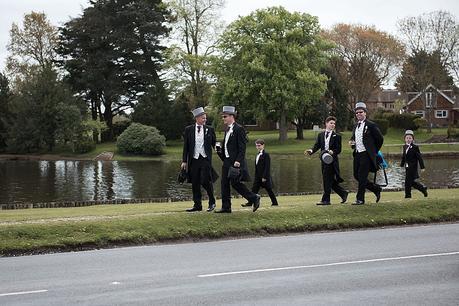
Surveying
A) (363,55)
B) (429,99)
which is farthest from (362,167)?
(429,99)

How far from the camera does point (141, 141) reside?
68.6m

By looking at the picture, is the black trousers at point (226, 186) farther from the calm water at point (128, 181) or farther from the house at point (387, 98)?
the house at point (387, 98)

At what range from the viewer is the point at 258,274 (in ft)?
31.0

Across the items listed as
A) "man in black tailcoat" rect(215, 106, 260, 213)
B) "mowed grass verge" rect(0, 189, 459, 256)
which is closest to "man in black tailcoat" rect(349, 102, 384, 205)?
"mowed grass verge" rect(0, 189, 459, 256)

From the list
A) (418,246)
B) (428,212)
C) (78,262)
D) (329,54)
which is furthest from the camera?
(329,54)

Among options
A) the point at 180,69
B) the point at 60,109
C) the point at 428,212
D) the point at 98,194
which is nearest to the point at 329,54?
the point at 180,69

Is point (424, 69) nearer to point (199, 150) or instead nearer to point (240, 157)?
point (240, 157)

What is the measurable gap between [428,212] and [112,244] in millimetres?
8521

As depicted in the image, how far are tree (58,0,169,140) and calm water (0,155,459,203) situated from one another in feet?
99.4

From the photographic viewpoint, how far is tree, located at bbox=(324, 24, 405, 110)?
84.4 m

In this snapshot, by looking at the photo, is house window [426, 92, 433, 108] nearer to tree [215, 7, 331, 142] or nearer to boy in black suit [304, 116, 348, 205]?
tree [215, 7, 331, 142]

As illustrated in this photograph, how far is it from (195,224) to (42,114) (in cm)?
6498

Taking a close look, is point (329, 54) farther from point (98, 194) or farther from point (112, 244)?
point (112, 244)

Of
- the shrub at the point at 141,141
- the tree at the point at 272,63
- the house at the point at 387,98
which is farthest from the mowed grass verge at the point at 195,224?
the house at the point at 387,98
